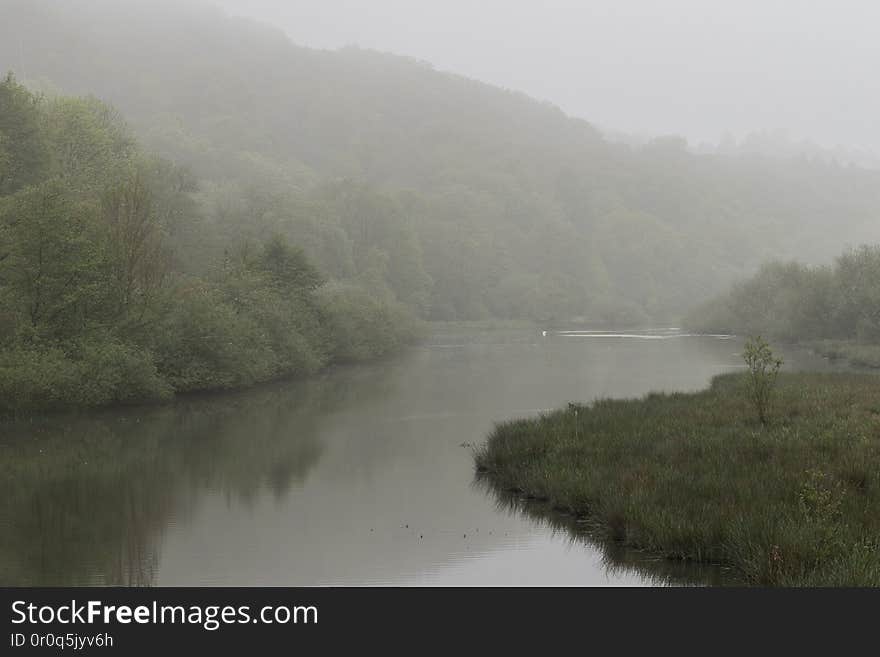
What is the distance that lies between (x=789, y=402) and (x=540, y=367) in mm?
33556

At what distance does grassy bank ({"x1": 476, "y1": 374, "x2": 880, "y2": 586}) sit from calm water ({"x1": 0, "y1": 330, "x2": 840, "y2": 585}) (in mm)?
835

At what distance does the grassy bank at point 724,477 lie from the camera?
12.5 metres

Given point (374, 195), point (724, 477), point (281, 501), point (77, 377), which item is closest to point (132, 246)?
point (77, 377)

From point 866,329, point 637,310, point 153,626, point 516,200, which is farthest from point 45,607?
point 516,200

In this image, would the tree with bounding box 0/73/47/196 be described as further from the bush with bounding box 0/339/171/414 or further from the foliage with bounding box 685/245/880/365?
the foliage with bounding box 685/245/880/365

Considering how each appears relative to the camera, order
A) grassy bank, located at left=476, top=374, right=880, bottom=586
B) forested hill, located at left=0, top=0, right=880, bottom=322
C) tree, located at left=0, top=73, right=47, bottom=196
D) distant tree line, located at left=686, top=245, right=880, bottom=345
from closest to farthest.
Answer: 1. grassy bank, located at left=476, top=374, right=880, bottom=586
2. tree, located at left=0, top=73, right=47, bottom=196
3. distant tree line, located at left=686, top=245, right=880, bottom=345
4. forested hill, located at left=0, top=0, right=880, bottom=322

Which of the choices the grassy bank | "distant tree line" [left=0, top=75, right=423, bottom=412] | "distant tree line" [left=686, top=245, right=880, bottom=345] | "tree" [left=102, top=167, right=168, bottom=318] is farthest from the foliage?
"tree" [left=102, top=167, right=168, bottom=318]

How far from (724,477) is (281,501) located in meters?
10.1

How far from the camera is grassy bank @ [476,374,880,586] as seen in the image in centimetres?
1253

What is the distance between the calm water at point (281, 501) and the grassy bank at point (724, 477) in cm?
84

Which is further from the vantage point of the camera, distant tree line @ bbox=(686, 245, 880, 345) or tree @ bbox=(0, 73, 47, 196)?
distant tree line @ bbox=(686, 245, 880, 345)

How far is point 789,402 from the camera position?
27.9 m

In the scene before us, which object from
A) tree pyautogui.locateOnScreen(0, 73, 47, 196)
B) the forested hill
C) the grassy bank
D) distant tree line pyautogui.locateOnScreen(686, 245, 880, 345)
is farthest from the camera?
the forested hill

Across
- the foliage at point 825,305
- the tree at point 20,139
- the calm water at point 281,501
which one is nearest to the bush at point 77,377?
the calm water at point 281,501
